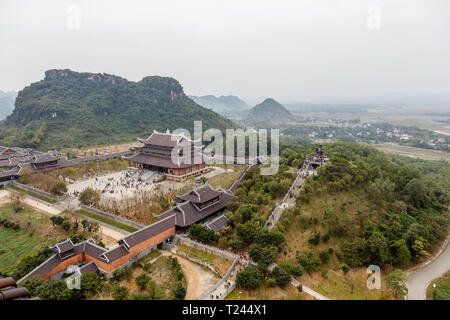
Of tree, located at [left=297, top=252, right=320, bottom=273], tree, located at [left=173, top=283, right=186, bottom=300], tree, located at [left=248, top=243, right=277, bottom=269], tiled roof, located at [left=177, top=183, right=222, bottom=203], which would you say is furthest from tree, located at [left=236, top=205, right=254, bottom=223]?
tree, located at [left=173, top=283, right=186, bottom=300]

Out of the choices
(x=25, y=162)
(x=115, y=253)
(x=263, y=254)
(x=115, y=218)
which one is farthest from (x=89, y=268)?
(x=25, y=162)

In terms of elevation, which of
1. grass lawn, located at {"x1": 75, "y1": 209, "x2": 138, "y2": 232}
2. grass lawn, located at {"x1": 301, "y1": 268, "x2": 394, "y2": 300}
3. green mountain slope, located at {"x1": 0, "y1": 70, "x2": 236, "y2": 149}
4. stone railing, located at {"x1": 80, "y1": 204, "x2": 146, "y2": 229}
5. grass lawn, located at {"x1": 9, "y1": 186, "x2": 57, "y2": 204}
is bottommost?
grass lawn, located at {"x1": 301, "y1": 268, "x2": 394, "y2": 300}

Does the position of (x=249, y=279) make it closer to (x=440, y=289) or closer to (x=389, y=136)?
(x=440, y=289)

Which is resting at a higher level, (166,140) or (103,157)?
(166,140)

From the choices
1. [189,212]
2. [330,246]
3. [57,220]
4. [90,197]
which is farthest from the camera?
[90,197]

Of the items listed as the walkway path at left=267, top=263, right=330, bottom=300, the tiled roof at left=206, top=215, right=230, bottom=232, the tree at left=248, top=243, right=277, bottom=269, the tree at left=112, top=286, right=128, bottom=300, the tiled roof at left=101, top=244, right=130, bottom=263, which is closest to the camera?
the tree at left=112, top=286, right=128, bottom=300

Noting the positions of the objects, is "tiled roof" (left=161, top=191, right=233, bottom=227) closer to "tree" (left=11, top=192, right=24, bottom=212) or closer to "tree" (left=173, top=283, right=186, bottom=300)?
"tree" (left=173, top=283, right=186, bottom=300)
